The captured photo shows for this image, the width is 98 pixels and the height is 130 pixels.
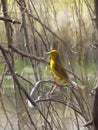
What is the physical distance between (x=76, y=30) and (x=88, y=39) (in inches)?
3.8

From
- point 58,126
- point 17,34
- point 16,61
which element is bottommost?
point 58,126

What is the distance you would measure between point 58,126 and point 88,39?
1.32 ft

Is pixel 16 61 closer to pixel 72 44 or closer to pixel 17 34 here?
pixel 17 34

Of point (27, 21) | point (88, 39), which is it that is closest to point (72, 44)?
point (88, 39)

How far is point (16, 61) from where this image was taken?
1.54 metres

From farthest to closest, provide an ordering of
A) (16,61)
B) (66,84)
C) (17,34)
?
(16,61) → (17,34) → (66,84)

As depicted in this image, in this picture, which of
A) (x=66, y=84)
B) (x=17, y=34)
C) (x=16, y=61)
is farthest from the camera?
(x=16, y=61)

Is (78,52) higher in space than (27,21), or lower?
lower

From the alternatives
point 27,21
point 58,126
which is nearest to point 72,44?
point 27,21

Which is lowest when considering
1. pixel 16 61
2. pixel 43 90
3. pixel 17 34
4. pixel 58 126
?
pixel 58 126

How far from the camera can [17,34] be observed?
4.67ft

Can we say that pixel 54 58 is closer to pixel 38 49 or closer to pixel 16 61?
pixel 38 49

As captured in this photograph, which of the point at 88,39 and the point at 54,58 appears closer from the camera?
the point at 54,58

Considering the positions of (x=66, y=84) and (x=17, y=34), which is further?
(x=17, y=34)
